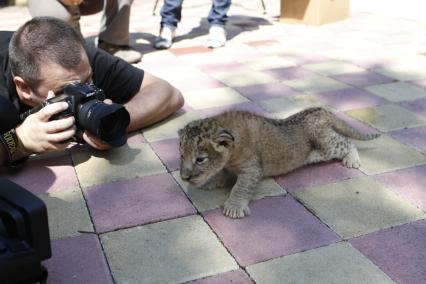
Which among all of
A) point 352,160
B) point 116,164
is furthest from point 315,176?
point 116,164

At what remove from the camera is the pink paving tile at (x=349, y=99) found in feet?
12.0

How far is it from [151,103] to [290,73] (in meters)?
1.73

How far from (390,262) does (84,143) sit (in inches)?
74.7

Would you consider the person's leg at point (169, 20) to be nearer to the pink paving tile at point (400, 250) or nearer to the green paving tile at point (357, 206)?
the green paving tile at point (357, 206)

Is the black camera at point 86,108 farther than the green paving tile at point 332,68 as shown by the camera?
No

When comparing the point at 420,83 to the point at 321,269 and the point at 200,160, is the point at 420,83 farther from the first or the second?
the point at 321,269

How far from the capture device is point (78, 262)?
2002mm

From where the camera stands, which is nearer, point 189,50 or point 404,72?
point 404,72

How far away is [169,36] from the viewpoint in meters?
5.67

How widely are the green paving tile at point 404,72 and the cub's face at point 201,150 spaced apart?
246 cm

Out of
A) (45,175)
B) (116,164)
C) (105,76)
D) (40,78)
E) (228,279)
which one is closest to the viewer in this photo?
(228,279)

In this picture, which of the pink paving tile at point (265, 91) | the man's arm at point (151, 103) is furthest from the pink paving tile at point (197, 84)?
the man's arm at point (151, 103)

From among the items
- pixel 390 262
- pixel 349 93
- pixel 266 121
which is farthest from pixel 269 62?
pixel 390 262

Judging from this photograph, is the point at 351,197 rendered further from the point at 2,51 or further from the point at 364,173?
the point at 2,51
